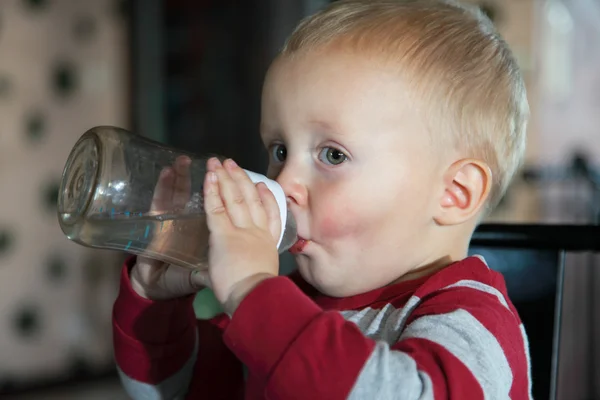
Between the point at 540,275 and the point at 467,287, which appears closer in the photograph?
the point at 467,287

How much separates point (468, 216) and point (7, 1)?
2.20 m

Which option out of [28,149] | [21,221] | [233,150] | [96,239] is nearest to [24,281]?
[21,221]

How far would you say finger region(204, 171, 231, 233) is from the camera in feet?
2.13

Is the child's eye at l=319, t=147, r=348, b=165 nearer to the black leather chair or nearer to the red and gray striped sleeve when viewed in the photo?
the red and gray striped sleeve

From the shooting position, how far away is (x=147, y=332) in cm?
87

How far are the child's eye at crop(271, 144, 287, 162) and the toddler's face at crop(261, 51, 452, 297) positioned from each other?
0.04 m

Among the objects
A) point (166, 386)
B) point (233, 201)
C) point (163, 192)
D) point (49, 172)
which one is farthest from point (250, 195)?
point (49, 172)

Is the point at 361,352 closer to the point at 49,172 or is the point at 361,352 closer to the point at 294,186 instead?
the point at 294,186

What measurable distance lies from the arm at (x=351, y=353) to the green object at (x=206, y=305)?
0.42 m

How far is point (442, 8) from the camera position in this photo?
31.8 inches

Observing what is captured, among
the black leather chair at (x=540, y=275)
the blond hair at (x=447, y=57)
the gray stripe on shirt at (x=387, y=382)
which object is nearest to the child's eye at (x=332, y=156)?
the blond hair at (x=447, y=57)

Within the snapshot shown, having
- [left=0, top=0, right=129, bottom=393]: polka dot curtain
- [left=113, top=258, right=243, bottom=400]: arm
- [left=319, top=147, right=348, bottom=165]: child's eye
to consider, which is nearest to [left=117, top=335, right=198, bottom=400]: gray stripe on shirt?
[left=113, top=258, right=243, bottom=400]: arm

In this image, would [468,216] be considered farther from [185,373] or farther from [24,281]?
[24,281]

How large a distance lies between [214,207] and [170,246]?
122 mm
